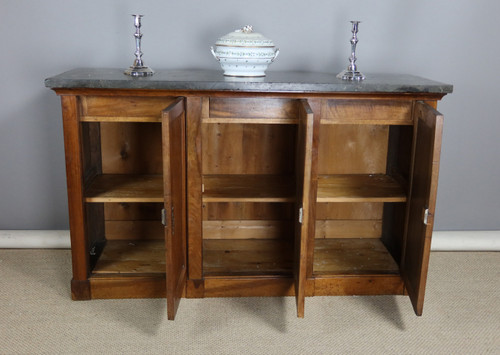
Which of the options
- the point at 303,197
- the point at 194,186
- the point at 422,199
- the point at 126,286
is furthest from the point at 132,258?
the point at 422,199

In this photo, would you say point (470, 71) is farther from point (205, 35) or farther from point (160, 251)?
point (160, 251)

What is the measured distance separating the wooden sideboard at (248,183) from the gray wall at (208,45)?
0.26m

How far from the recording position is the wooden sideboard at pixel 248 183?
83.9 inches

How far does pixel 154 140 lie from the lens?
9.04ft

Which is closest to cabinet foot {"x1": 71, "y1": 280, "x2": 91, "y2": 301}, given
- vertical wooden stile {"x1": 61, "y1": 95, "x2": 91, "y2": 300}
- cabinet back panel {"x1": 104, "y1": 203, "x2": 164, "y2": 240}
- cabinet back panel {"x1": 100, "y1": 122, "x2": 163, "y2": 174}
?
vertical wooden stile {"x1": 61, "y1": 95, "x2": 91, "y2": 300}

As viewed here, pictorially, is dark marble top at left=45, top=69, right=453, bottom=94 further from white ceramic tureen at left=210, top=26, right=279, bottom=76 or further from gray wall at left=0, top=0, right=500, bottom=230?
gray wall at left=0, top=0, right=500, bottom=230

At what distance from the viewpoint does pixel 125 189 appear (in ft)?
8.04

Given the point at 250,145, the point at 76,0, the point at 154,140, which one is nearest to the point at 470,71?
the point at 250,145

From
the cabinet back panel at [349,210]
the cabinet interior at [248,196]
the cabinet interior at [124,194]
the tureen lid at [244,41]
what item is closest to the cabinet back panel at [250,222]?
the cabinet interior at [248,196]

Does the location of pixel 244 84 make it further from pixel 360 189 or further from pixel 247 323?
pixel 247 323

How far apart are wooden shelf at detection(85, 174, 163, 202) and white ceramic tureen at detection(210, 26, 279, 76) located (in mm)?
663

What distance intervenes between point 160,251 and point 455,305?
1.46m

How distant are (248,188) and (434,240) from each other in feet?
3.83

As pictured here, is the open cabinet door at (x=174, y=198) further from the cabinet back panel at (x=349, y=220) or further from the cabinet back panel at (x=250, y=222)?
the cabinet back panel at (x=349, y=220)
